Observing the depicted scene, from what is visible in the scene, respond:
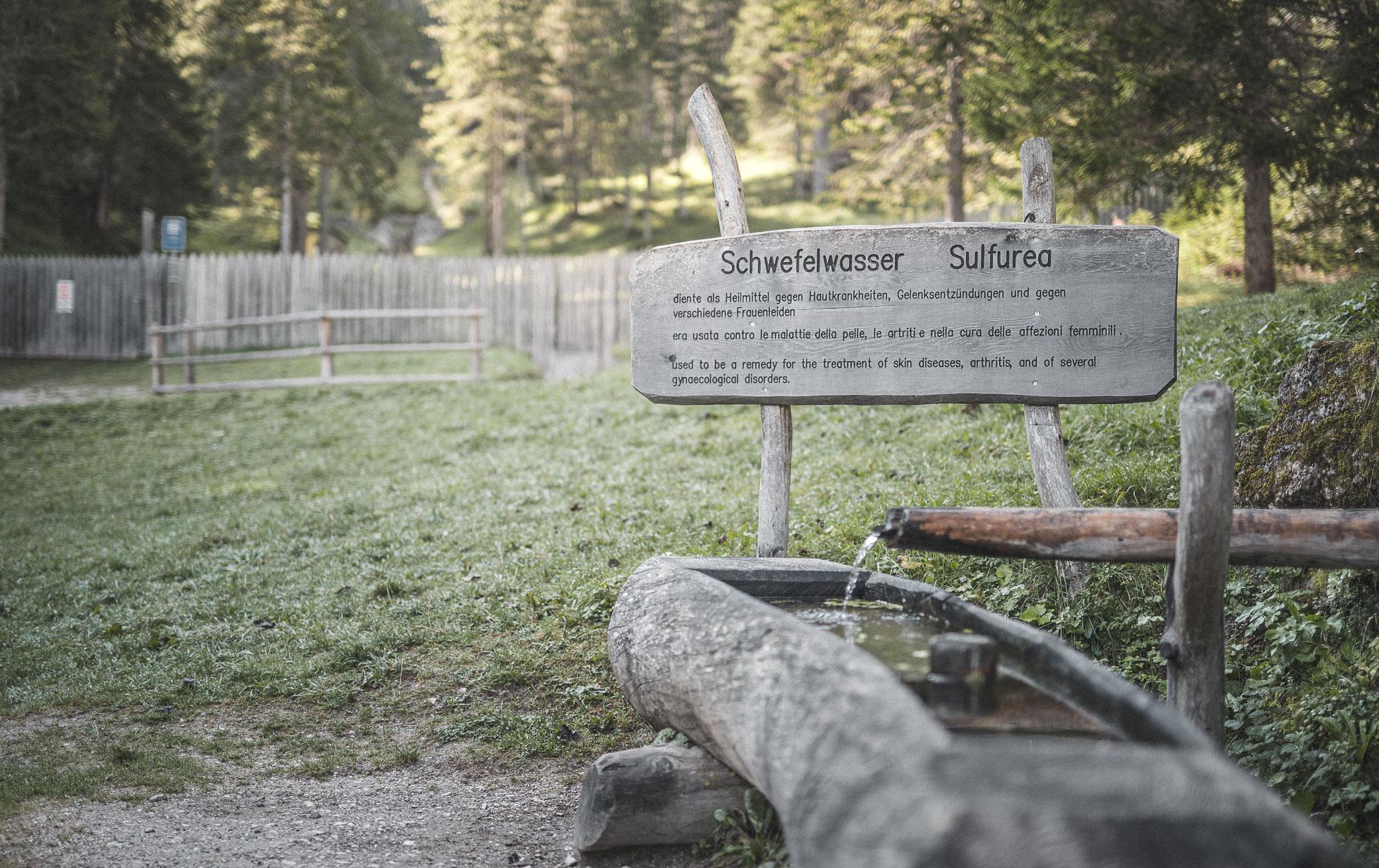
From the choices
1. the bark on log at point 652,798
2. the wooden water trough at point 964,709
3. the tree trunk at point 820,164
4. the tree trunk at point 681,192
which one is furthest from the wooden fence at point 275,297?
the tree trunk at point 681,192

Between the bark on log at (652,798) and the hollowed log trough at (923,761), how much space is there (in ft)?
0.04

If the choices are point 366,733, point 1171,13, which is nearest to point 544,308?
point 1171,13

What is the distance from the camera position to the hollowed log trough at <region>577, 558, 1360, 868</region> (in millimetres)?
1843

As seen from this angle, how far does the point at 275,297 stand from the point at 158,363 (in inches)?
200

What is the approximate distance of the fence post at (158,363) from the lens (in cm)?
1577

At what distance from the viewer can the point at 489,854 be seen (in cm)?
397

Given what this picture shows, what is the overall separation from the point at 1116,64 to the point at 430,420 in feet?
30.5

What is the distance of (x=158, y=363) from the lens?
15961mm

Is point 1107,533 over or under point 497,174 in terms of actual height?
under

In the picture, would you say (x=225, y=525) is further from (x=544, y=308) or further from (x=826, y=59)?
(x=544, y=308)

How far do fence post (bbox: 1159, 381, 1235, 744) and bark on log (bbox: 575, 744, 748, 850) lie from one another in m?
1.67

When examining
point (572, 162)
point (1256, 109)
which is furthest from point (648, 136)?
point (1256, 109)

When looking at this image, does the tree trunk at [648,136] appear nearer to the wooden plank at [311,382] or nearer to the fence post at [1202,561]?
the wooden plank at [311,382]

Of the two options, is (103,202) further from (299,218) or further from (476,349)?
(476,349)
